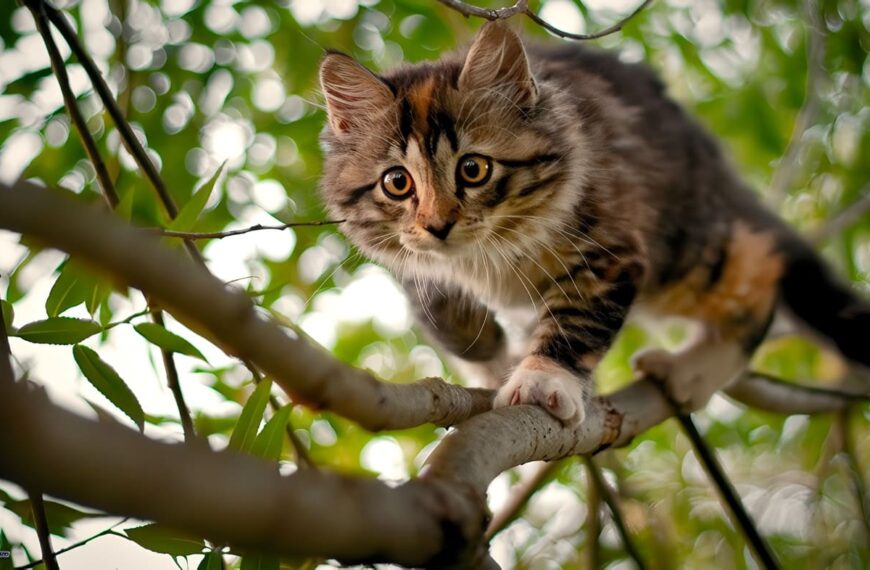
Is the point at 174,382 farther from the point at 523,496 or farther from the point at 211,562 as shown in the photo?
the point at 523,496

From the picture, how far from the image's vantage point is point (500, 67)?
240 centimetres

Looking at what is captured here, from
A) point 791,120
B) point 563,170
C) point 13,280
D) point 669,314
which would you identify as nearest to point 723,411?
point 669,314

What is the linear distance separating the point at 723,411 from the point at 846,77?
61.4 inches

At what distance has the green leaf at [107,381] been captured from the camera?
148cm

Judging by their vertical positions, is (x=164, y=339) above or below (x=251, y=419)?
above

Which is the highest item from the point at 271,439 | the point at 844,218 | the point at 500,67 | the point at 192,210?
the point at 500,67

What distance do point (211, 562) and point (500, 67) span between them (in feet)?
5.38

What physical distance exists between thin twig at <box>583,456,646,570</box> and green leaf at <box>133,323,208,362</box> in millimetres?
1182

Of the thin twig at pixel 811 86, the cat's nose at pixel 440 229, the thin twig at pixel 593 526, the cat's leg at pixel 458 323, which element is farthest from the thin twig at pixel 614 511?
the thin twig at pixel 811 86

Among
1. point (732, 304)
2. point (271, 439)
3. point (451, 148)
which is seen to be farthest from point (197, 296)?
point (732, 304)

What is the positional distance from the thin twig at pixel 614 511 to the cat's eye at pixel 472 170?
0.85m

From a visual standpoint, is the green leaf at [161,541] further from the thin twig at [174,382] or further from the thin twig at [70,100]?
the thin twig at [70,100]

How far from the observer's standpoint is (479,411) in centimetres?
168

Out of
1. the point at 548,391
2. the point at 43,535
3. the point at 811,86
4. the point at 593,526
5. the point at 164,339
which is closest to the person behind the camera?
the point at 43,535
